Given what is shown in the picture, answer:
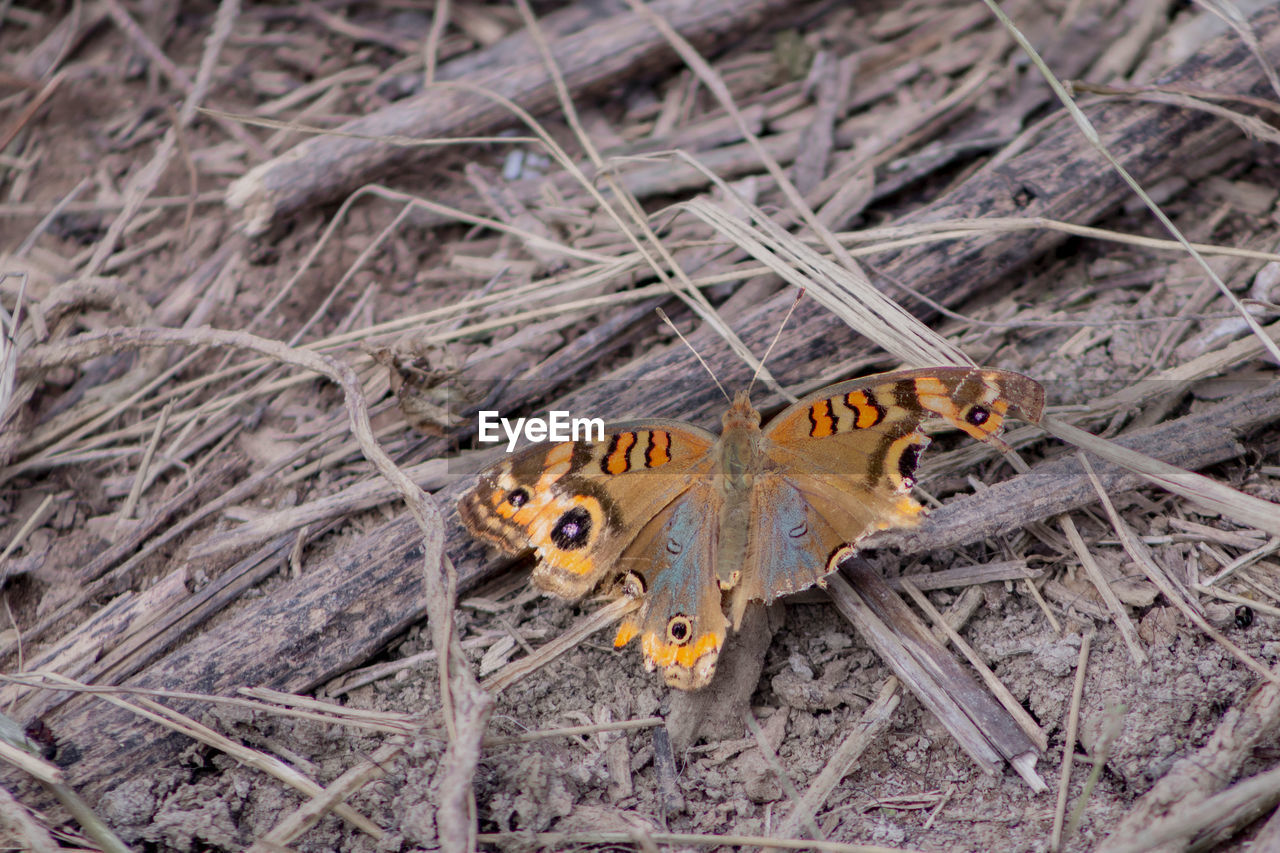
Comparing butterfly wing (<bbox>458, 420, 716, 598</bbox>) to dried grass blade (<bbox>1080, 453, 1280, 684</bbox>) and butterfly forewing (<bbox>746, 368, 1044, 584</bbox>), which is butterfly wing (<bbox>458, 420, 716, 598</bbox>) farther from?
dried grass blade (<bbox>1080, 453, 1280, 684</bbox>)

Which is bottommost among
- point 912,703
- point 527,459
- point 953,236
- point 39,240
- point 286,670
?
point 912,703

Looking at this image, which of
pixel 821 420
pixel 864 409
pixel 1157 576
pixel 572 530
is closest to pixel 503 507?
pixel 572 530

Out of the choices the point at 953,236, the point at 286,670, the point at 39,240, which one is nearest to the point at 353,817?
the point at 286,670

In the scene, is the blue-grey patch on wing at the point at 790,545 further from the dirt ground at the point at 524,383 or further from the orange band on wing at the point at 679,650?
the dirt ground at the point at 524,383

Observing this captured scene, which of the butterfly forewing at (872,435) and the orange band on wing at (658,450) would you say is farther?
the orange band on wing at (658,450)

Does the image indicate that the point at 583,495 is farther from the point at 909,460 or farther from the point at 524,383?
the point at 909,460

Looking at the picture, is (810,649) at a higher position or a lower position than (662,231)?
lower

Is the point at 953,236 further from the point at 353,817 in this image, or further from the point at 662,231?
the point at 353,817

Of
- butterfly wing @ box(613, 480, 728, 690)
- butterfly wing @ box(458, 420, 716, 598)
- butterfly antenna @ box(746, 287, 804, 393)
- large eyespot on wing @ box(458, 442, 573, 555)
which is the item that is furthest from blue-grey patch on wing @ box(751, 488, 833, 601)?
large eyespot on wing @ box(458, 442, 573, 555)

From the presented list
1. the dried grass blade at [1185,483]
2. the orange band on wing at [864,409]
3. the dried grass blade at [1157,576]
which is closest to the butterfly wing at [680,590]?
the orange band on wing at [864,409]
